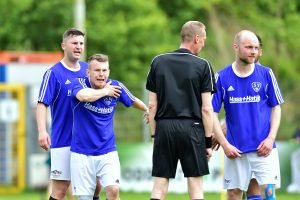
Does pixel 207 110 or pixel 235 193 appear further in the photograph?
pixel 235 193

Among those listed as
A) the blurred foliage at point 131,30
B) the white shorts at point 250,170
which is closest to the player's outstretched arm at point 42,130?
the white shorts at point 250,170

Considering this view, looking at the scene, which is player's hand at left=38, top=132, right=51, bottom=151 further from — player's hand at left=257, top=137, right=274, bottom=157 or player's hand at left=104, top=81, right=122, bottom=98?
player's hand at left=257, top=137, right=274, bottom=157

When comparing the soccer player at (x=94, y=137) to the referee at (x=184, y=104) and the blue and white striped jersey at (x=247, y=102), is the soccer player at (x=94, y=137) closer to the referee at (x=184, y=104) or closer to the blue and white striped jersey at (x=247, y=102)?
the referee at (x=184, y=104)

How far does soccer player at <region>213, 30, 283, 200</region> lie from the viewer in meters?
12.6

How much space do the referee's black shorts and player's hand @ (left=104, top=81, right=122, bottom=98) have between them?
2.46 ft

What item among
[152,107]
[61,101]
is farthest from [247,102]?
[61,101]

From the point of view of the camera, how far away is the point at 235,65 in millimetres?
12734

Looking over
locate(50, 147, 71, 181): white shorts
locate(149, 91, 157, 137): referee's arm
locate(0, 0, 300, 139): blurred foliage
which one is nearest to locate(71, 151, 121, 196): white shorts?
locate(50, 147, 71, 181): white shorts

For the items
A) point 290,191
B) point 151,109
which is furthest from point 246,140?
point 290,191

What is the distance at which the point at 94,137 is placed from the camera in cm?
1222

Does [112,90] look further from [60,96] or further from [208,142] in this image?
[208,142]

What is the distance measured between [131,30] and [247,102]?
2622 centimetres

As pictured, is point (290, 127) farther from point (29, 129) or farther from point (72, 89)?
point (72, 89)

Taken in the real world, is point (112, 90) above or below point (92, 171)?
above
